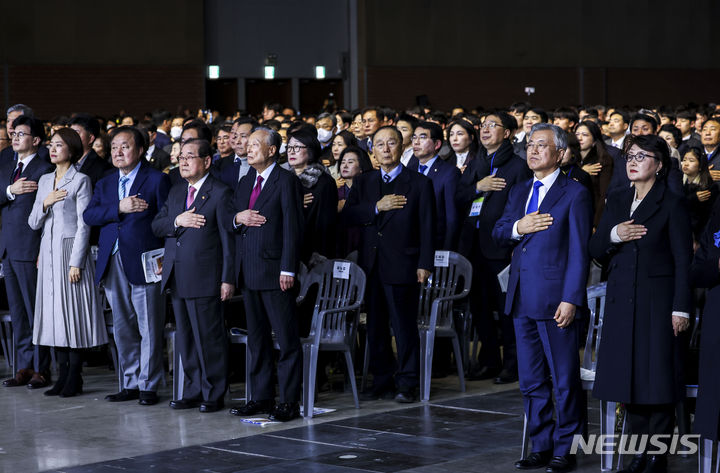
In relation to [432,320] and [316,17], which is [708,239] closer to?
[432,320]

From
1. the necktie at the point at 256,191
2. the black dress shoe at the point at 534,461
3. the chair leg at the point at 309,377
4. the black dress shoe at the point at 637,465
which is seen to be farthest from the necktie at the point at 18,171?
the black dress shoe at the point at 637,465

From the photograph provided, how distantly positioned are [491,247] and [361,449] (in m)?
2.27

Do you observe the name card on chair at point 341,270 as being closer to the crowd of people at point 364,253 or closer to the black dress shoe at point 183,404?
the crowd of people at point 364,253

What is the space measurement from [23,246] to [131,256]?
42.7 inches

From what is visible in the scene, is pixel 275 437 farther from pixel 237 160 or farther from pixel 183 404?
pixel 237 160

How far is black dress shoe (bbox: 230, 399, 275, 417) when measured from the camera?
700 centimetres

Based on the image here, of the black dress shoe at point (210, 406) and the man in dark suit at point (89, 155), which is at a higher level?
the man in dark suit at point (89, 155)

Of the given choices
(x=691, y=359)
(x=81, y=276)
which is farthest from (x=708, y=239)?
(x=81, y=276)

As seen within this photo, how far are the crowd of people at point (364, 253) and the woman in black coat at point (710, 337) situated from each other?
12 centimetres

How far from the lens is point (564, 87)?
26359mm

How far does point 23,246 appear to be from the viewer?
807 centimetres

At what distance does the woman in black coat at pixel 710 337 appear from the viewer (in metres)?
5.04

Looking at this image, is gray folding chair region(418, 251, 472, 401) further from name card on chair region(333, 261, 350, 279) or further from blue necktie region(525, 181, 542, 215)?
blue necktie region(525, 181, 542, 215)

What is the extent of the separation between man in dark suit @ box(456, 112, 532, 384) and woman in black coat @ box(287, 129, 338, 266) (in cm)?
96
